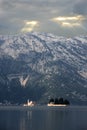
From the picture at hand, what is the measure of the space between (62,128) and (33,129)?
41.0 feet

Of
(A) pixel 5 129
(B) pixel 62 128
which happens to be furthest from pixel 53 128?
(A) pixel 5 129

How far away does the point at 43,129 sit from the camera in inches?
7279

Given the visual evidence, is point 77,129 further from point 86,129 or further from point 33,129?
point 33,129

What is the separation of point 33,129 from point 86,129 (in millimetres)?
20524

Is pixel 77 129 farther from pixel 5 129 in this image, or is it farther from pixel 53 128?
pixel 5 129

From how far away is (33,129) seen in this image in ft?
605

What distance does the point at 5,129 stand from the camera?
604 feet

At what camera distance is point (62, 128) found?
189875mm

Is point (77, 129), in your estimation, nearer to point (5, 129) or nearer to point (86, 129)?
point (86, 129)

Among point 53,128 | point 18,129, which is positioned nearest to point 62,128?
point 53,128

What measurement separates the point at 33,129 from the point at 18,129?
619 centimetres

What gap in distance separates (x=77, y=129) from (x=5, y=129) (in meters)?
27.6

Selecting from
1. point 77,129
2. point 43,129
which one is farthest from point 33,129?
point 77,129

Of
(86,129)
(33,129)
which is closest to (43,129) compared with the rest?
(33,129)
